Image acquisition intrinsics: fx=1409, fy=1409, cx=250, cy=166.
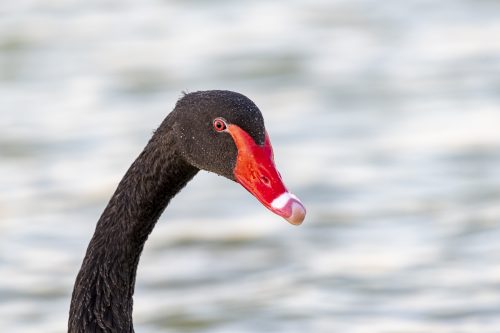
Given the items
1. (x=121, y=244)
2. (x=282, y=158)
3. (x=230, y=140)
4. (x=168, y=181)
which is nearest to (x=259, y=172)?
(x=230, y=140)

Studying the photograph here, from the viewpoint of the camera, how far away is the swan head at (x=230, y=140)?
5227mm

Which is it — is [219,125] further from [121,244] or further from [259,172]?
[121,244]

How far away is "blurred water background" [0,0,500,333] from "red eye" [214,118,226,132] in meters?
2.63

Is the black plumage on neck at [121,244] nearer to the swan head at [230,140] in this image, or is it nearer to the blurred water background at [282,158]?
the swan head at [230,140]

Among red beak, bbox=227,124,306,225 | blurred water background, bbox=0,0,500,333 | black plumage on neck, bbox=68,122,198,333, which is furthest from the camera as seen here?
blurred water background, bbox=0,0,500,333

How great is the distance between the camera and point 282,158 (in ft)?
32.7

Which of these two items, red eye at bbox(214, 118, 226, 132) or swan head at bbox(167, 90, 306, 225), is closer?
swan head at bbox(167, 90, 306, 225)

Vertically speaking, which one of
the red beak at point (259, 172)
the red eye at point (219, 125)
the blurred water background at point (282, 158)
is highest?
the blurred water background at point (282, 158)

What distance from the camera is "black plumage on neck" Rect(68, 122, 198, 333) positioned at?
572 centimetres

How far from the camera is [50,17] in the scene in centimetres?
1352

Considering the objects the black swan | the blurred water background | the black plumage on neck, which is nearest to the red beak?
the black swan

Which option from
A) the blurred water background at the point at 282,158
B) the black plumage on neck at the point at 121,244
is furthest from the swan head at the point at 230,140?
the blurred water background at the point at 282,158

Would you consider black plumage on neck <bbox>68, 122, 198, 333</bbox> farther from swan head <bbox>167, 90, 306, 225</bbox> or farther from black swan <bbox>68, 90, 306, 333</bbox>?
swan head <bbox>167, 90, 306, 225</bbox>

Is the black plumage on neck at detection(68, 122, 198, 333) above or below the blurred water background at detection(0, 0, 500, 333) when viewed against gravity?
below
